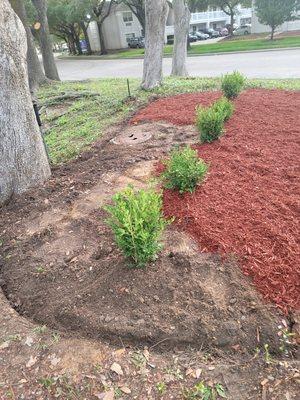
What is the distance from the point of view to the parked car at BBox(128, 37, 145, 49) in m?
36.7

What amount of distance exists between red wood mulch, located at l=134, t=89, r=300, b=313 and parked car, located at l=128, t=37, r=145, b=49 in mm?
34446

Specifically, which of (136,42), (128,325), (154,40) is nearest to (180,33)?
(154,40)

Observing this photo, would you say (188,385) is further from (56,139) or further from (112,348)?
(56,139)

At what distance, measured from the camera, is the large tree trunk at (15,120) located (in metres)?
3.88

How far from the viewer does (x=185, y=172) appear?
3576 millimetres

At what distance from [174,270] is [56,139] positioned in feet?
16.6

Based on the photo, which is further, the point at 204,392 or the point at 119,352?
the point at 119,352

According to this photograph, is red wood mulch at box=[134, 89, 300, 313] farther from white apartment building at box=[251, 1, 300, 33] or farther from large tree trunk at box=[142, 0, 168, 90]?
white apartment building at box=[251, 1, 300, 33]

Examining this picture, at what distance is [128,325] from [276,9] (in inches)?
1046

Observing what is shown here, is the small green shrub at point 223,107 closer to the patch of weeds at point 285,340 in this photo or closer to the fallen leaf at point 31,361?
the patch of weeds at point 285,340

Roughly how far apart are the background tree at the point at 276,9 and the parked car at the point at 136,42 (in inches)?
608

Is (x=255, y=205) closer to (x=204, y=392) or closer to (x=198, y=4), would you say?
(x=204, y=392)

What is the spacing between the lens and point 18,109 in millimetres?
4102

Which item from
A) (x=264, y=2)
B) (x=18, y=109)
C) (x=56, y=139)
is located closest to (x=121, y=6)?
(x=264, y=2)
